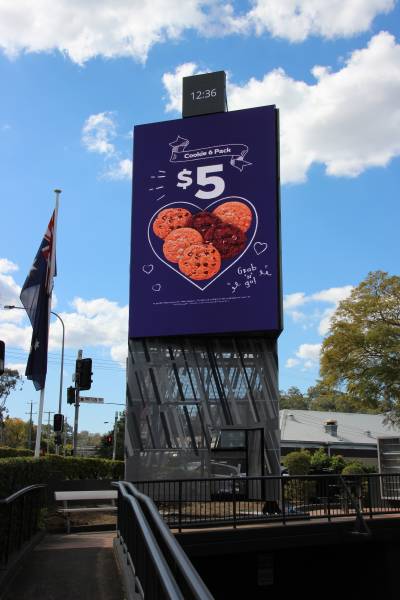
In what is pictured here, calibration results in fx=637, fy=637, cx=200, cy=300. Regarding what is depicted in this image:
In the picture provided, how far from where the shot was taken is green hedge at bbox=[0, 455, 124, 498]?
11.9 metres

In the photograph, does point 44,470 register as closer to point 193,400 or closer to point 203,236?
point 193,400

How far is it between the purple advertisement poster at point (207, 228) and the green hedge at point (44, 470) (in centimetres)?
753

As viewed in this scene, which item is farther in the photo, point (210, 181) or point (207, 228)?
point (210, 181)

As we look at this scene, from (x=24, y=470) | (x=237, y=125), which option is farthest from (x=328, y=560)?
(x=237, y=125)

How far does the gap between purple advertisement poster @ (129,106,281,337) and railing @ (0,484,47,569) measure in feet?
40.1

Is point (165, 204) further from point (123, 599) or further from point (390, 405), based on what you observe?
point (123, 599)

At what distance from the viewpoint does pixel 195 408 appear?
23531 mm

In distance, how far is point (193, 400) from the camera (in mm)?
23547

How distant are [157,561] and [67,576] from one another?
4901 mm

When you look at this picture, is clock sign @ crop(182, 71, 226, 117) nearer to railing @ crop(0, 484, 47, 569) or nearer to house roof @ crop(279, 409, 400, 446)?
railing @ crop(0, 484, 47, 569)

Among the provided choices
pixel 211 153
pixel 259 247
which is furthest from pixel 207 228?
pixel 211 153

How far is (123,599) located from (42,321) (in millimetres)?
13281

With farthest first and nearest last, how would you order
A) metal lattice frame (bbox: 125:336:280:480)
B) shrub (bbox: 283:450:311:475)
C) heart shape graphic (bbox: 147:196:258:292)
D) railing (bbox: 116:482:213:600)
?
shrub (bbox: 283:450:311:475) < heart shape graphic (bbox: 147:196:258:292) < metal lattice frame (bbox: 125:336:280:480) < railing (bbox: 116:482:213:600)

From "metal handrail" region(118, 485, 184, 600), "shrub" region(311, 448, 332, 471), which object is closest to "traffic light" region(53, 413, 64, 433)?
"shrub" region(311, 448, 332, 471)
